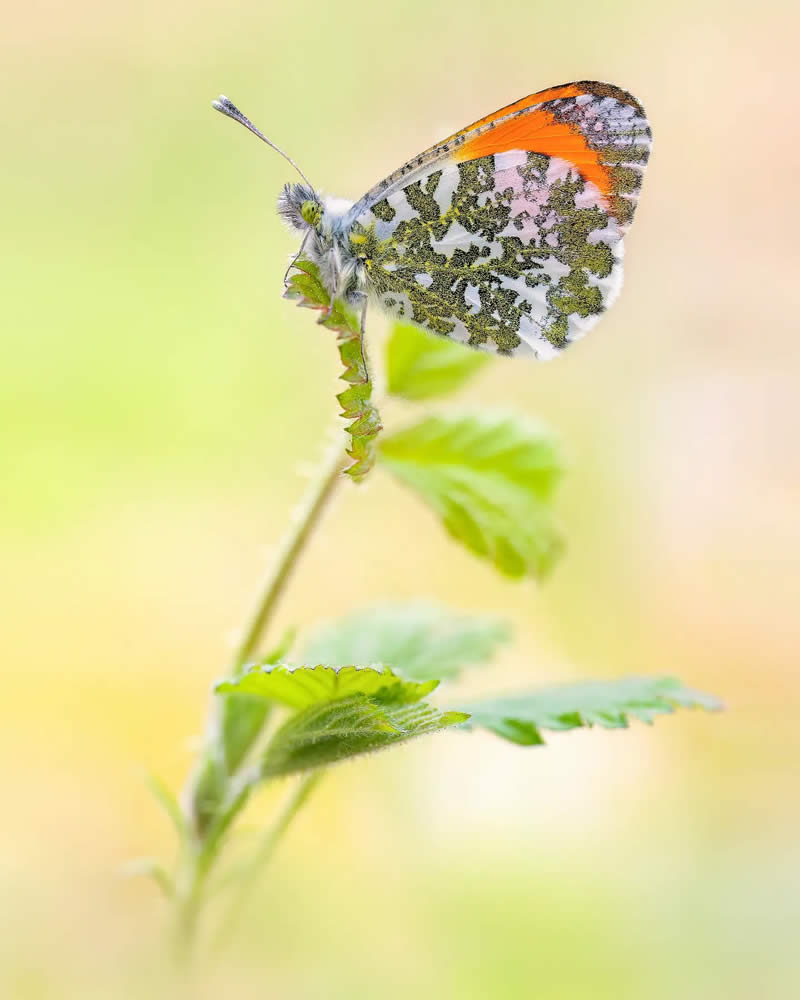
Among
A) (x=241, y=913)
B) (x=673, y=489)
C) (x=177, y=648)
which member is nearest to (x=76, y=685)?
(x=177, y=648)

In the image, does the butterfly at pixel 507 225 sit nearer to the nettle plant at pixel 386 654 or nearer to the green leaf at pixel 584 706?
the nettle plant at pixel 386 654

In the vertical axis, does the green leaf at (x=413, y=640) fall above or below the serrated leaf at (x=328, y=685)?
above

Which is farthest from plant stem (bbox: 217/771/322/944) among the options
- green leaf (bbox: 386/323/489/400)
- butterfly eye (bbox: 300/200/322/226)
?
butterfly eye (bbox: 300/200/322/226)

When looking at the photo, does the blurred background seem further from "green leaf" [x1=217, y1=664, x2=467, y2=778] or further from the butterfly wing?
the butterfly wing

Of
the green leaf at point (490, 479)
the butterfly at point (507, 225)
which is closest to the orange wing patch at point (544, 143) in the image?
the butterfly at point (507, 225)

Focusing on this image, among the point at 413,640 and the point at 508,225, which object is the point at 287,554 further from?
the point at 508,225

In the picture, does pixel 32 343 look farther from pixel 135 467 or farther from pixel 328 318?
pixel 328 318
